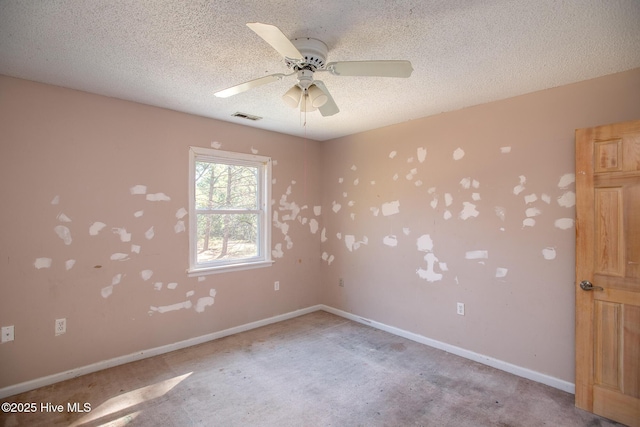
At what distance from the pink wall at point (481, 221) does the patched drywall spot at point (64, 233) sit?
2.96m

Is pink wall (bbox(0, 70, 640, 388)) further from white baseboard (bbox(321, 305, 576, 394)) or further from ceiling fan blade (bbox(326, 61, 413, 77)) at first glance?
ceiling fan blade (bbox(326, 61, 413, 77))

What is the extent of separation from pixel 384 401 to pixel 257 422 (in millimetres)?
936

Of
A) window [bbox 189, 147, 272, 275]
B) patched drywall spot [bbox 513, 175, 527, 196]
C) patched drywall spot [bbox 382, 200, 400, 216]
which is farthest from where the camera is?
patched drywall spot [bbox 382, 200, 400, 216]

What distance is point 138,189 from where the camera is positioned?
3.05 meters

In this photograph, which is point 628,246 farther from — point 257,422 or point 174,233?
point 174,233

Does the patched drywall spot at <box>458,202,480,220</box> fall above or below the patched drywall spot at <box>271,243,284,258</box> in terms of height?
above

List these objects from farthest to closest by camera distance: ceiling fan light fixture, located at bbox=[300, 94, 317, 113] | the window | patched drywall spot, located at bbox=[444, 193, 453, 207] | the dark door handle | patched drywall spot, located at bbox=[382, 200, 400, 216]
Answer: patched drywall spot, located at bbox=[382, 200, 400, 216], the window, patched drywall spot, located at bbox=[444, 193, 453, 207], the dark door handle, ceiling fan light fixture, located at bbox=[300, 94, 317, 113]

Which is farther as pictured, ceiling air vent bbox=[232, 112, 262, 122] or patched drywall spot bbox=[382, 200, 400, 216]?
patched drywall spot bbox=[382, 200, 400, 216]

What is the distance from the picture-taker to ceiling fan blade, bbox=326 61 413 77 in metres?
1.64

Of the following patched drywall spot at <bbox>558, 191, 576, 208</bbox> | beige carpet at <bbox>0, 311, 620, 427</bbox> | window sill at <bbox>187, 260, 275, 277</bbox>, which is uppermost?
patched drywall spot at <bbox>558, 191, 576, 208</bbox>

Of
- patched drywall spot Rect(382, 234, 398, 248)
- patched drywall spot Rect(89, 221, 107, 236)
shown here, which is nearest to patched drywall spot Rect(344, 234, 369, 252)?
patched drywall spot Rect(382, 234, 398, 248)

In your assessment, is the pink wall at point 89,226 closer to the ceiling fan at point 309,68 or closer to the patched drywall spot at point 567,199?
the ceiling fan at point 309,68

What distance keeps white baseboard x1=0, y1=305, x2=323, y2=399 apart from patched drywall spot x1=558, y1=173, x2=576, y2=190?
3281mm

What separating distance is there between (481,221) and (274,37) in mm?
2503
